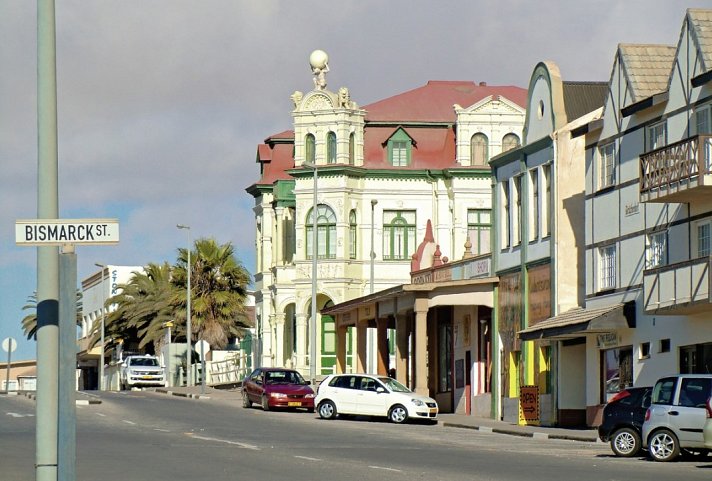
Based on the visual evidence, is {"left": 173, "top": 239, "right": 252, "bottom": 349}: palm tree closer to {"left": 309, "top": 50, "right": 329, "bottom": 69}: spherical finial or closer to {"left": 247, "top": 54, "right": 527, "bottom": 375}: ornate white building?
{"left": 247, "top": 54, "right": 527, "bottom": 375}: ornate white building

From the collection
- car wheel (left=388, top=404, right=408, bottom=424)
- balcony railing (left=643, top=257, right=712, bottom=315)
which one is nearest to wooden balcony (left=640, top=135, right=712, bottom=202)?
balcony railing (left=643, top=257, right=712, bottom=315)

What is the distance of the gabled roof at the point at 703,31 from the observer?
35.7 meters

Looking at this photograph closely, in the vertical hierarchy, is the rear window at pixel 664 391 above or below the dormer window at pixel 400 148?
below

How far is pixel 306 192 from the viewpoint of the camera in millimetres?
69938

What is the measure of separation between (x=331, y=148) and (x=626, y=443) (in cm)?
4298

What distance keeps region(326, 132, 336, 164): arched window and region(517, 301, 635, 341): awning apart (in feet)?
96.6

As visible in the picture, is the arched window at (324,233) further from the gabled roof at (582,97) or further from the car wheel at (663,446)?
the car wheel at (663,446)

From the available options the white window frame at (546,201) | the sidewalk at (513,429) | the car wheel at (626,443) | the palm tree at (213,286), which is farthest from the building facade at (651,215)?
the palm tree at (213,286)

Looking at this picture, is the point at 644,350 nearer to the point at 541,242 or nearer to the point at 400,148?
the point at 541,242

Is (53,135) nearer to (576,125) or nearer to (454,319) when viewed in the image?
(576,125)

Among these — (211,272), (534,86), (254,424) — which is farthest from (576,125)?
(211,272)

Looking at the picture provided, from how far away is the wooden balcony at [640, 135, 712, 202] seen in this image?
112 feet

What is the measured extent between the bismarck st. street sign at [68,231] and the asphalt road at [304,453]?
32.0 ft

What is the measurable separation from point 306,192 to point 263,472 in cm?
4711
